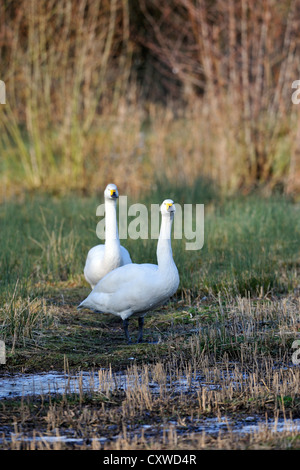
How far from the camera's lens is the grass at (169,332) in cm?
444

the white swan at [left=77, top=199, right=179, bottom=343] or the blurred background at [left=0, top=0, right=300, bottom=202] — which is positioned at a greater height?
the blurred background at [left=0, top=0, right=300, bottom=202]

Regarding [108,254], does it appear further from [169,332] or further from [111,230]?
[169,332]

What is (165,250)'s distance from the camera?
20.6 feet

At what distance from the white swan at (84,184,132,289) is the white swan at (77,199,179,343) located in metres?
0.72

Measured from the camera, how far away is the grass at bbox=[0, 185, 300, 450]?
14.6 ft

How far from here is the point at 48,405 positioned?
4.81 metres

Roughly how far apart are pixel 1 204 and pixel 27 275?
4.52 meters

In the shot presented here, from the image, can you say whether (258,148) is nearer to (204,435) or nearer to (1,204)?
(1,204)

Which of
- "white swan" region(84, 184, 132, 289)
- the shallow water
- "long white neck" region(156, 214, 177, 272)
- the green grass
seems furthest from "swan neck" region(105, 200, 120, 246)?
the shallow water

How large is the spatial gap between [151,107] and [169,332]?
26.7 feet

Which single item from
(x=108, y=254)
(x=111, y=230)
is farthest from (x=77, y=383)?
(x=111, y=230)

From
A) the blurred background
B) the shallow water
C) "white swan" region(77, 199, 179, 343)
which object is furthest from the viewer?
the blurred background

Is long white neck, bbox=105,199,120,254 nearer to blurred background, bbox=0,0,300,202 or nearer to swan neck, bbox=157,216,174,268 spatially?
swan neck, bbox=157,216,174,268
